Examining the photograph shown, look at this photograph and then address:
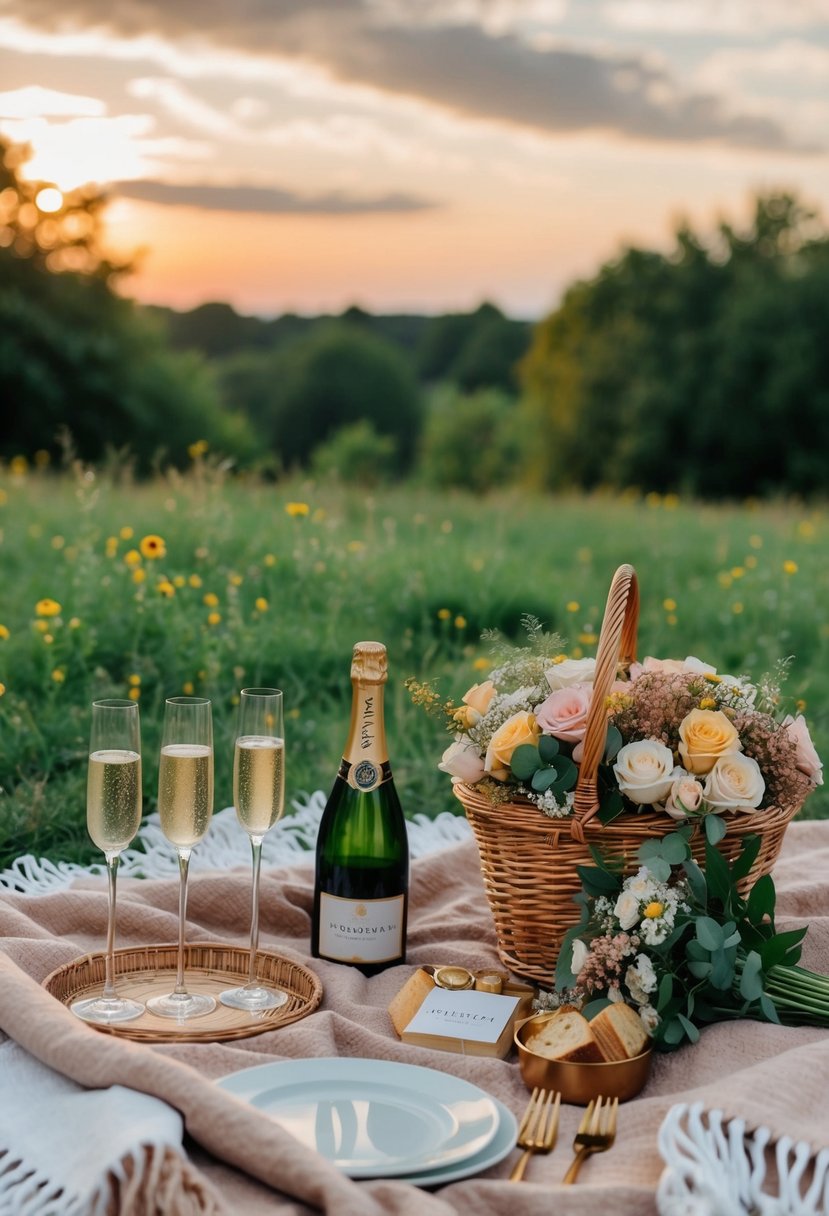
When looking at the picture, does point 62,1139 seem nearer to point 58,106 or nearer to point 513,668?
point 513,668

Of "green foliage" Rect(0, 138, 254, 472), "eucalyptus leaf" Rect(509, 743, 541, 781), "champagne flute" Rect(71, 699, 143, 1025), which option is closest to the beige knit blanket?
"champagne flute" Rect(71, 699, 143, 1025)

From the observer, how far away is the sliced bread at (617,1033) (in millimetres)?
1848

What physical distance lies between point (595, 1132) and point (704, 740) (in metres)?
0.68

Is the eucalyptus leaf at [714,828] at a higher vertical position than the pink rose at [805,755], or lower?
lower

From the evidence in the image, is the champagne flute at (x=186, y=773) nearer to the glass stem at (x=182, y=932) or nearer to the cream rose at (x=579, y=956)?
the glass stem at (x=182, y=932)

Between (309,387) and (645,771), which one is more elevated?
(309,387)

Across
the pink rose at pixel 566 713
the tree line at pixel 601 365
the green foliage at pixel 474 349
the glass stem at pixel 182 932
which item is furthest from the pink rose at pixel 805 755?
the green foliage at pixel 474 349

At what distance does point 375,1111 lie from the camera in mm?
1729

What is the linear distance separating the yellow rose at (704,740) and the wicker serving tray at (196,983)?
77 cm

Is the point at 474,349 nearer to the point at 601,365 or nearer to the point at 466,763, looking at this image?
the point at 601,365

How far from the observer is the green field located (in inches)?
165

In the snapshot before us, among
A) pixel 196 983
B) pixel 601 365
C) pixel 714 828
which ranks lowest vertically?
pixel 196 983

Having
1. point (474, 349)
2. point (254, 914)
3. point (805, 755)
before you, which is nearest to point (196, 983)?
point (254, 914)

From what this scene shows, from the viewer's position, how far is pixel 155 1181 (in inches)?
58.4
